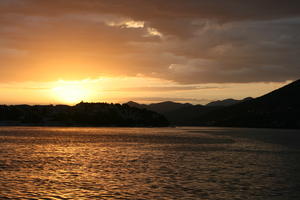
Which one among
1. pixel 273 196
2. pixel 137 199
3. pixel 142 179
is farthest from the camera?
pixel 142 179

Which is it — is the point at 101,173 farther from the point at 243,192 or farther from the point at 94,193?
the point at 243,192

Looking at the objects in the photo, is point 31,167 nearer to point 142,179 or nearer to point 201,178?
point 142,179

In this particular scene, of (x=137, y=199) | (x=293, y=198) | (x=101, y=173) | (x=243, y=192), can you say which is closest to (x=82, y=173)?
(x=101, y=173)

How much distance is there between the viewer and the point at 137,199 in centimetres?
3672

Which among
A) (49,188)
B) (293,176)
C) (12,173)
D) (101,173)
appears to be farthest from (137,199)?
(293,176)

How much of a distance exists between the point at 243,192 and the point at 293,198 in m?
5.22

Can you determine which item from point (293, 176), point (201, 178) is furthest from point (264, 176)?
point (201, 178)

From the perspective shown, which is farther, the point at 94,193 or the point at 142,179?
the point at 142,179

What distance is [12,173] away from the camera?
173 feet

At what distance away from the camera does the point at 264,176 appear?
177 ft

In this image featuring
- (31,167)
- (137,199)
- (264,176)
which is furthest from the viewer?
(31,167)

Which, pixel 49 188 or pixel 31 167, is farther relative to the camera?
pixel 31 167

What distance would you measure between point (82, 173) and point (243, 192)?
24631 mm

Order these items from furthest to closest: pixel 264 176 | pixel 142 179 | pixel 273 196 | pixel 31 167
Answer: pixel 31 167 < pixel 264 176 < pixel 142 179 < pixel 273 196
